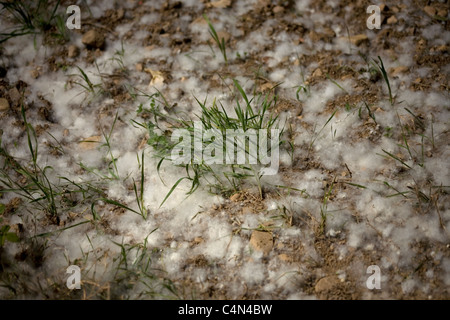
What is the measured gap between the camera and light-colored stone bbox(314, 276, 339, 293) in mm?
1649

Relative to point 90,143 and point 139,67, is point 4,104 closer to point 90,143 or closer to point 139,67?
point 90,143

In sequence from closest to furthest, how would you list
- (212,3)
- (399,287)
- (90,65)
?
1. (399,287)
2. (90,65)
3. (212,3)

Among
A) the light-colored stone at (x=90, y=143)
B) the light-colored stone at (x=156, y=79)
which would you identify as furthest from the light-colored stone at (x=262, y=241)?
the light-colored stone at (x=156, y=79)

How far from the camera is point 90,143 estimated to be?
85.0 inches

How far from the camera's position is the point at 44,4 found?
2611 millimetres

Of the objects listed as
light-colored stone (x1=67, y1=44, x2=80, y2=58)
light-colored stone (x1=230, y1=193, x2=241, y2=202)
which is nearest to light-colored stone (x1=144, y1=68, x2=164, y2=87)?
light-colored stone (x1=67, y1=44, x2=80, y2=58)

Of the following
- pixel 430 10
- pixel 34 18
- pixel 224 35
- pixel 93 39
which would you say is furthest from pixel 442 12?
pixel 34 18

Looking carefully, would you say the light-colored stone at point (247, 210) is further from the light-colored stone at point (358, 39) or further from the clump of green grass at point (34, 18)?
the clump of green grass at point (34, 18)

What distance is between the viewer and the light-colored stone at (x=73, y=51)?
248cm

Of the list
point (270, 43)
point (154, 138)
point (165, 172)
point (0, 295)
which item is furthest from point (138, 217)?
point (270, 43)

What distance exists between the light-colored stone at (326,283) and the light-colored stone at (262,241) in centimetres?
27

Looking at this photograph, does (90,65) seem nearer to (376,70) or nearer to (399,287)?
(376,70)

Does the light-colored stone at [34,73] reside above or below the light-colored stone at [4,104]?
above

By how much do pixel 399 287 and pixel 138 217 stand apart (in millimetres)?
1282
